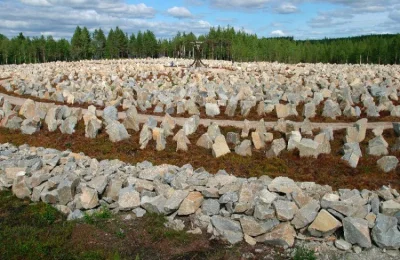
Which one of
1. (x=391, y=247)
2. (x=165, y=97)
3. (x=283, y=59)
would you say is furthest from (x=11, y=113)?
(x=283, y=59)

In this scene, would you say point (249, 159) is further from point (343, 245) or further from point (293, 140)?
point (343, 245)

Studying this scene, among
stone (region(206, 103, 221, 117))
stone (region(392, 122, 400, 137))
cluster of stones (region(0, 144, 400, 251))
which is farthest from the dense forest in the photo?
cluster of stones (region(0, 144, 400, 251))

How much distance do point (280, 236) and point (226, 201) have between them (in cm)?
A: 154

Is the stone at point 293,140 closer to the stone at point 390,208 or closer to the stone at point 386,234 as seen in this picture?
the stone at point 390,208

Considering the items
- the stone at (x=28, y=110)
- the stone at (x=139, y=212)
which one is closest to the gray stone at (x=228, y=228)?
the stone at (x=139, y=212)

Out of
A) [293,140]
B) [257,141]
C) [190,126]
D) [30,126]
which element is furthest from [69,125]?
[293,140]

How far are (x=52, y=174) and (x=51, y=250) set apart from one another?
3.90 meters

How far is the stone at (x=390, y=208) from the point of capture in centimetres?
891

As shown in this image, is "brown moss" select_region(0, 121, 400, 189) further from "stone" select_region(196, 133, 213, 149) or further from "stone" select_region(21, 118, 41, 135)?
"stone" select_region(21, 118, 41, 135)

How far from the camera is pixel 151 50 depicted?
333ft

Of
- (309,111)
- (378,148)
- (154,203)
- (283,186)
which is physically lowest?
(154,203)

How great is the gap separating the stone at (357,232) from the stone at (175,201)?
3.61m

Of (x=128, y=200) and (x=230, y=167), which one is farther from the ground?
(x=230, y=167)

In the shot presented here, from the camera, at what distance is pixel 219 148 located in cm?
1441
